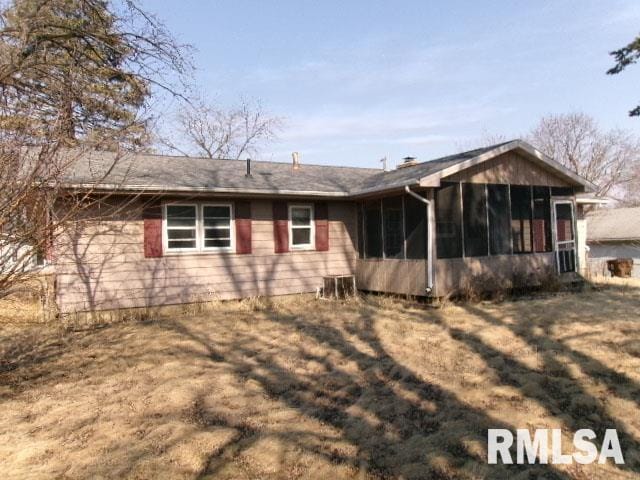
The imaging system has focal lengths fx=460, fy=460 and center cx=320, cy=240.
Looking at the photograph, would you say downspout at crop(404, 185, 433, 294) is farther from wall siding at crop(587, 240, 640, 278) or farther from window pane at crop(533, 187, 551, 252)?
wall siding at crop(587, 240, 640, 278)

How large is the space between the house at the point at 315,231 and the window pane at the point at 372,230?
0.04 meters

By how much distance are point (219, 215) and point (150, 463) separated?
7.61 metres

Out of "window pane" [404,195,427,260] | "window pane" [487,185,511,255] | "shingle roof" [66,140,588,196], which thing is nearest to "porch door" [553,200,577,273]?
"window pane" [487,185,511,255]

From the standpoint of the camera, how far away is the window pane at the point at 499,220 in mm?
11148

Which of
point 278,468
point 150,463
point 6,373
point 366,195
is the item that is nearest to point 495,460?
point 278,468

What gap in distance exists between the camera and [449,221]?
1060cm

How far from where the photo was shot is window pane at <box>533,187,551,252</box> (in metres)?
11.9

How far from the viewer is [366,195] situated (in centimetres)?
1152

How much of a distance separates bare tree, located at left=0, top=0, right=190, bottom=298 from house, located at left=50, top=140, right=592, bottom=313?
1.59 metres

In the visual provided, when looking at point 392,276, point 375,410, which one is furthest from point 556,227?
point 375,410

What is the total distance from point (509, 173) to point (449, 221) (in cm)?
229

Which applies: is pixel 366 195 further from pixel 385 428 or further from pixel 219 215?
pixel 385 428

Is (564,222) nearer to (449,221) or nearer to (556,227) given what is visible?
(556,227)

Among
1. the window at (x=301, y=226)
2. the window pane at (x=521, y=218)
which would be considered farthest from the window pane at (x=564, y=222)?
the window at (x=301, y=226)
